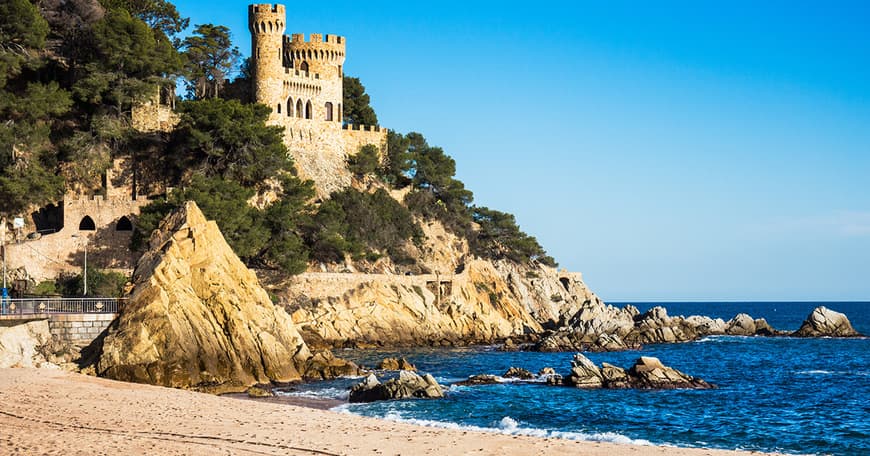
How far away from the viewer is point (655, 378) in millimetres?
37250

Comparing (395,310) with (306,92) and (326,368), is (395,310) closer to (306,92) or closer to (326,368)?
(326,368)

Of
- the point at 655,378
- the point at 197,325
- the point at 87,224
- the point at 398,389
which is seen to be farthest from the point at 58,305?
the point at 655,378

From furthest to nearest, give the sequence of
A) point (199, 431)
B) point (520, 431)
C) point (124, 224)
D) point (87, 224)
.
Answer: point (124, 224), point (87, 224), point (520, 431), point (199, 431)

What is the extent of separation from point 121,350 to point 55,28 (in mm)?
35892

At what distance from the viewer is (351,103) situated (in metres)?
80.7

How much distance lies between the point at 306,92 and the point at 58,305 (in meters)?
36.0

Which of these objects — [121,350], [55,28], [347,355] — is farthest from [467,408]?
[55,28]

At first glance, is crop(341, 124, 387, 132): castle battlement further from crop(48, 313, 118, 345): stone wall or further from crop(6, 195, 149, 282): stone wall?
crop(48, 313, 118, 345): stone wall

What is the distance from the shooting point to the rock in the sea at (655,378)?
1462 inches

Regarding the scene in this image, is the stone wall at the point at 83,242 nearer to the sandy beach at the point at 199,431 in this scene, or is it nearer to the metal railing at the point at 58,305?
the metal railing at the point at 58,305

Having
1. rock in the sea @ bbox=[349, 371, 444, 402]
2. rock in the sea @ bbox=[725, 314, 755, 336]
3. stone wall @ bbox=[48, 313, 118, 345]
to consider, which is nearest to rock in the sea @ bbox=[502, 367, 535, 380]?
rock in the sea @ bbox=[349, 371, 444, 402]

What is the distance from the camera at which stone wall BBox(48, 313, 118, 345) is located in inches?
1334

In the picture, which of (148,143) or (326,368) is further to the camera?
(148,143)

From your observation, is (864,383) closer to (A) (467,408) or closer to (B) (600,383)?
(B) (600,383)
